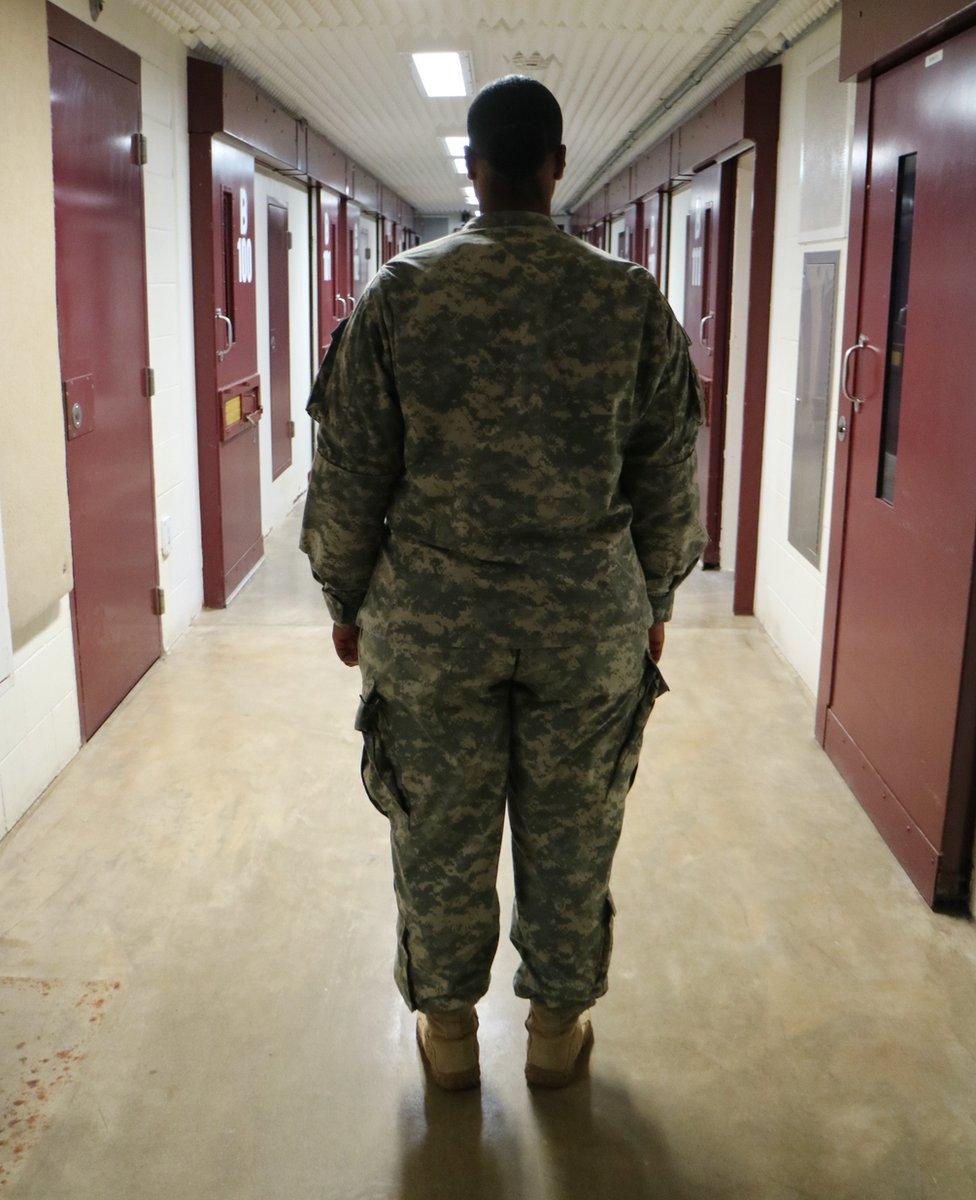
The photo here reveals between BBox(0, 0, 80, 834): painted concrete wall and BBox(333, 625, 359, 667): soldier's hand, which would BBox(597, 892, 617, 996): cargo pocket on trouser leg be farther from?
BBox(0, 0, 80, 834): painted concrete wall

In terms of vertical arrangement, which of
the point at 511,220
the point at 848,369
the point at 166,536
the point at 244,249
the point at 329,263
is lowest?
the point at 166,536

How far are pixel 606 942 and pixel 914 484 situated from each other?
156 centimetres

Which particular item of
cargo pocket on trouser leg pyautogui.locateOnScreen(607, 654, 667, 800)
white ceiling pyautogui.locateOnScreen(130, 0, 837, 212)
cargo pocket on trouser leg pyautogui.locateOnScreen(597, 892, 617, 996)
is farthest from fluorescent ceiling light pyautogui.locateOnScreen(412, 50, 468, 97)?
cargo pocket on trouser leg pyautogui.locateOnScreen(597, 892, 617, 996)

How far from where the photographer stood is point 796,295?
4645 mm

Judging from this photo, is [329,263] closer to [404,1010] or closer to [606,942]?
[404,1010]

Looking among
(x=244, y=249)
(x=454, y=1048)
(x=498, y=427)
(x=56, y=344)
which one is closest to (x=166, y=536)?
(x=56, y=344)

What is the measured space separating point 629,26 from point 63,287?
249 cm

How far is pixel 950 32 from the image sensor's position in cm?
271

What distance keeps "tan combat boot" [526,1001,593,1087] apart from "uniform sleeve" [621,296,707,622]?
742 millimetres

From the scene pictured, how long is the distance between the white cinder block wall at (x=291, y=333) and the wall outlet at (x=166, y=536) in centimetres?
195

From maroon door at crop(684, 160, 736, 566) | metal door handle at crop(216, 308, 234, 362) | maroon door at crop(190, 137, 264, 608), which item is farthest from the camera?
maroon door at crop(684, 160, 736, 566)

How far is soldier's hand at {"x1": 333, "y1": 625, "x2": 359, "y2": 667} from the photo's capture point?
1.93 meters

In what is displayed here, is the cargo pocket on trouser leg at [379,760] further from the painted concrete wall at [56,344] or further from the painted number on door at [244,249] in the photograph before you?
the painted number on door at [244,249]

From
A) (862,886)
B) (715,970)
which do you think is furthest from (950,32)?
(715,970)
